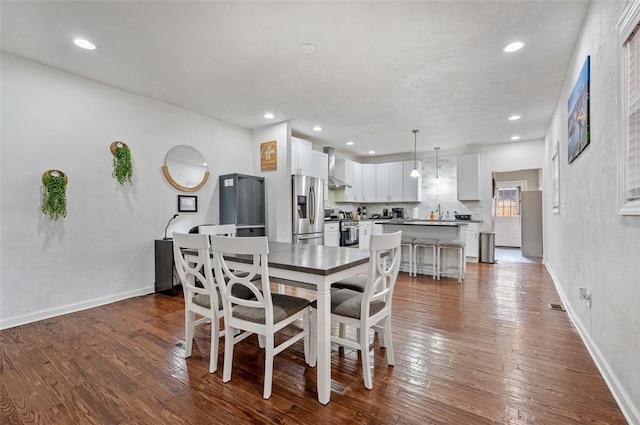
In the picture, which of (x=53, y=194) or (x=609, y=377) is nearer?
(x=609, y=377)

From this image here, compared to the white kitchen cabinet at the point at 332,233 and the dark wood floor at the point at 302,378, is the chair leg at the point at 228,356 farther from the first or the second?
the white kitchen cabinet at the point at 332,233

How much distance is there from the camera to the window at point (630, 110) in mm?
1375

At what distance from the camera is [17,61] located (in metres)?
2.89

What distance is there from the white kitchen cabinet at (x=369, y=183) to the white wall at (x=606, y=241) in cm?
515

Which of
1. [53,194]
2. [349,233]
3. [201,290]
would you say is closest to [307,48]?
[201,290]

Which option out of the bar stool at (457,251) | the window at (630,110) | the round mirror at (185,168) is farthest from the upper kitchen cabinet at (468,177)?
the round mirror at (185,168)

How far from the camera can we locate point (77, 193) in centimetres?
329

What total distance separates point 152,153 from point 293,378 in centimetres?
354

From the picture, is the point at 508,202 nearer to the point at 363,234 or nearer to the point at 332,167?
the point at 363,234

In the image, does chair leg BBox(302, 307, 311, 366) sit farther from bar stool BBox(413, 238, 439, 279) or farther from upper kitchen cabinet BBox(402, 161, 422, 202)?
upper kitchen cabinet BBox(402, 161, 422, 202)

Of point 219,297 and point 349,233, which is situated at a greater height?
point 349,233

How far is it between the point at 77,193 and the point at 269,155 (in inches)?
108

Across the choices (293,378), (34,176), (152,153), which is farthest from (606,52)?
(34,176)

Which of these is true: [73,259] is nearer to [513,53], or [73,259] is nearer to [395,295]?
[395,295]
